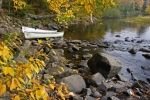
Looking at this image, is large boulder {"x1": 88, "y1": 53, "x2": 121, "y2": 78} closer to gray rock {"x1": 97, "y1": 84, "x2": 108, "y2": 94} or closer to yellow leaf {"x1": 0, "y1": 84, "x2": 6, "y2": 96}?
gray rock {"x1": 97, "y1": 84, "x2": 108, "y2": 94}

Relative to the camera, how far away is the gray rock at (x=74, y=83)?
428 inches

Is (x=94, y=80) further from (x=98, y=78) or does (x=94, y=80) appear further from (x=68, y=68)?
(x=68, y=68)

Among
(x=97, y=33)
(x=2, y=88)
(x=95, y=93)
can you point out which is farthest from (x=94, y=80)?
(x=97, y=33)

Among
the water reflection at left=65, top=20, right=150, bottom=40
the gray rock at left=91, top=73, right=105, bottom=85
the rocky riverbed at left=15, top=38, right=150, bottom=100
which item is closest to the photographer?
the rocky riverbed at left=15, top=38, right=150, bottom=100

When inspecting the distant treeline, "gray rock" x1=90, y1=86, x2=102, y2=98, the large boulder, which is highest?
the large boulder

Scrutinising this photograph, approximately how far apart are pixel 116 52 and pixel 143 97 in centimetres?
1055

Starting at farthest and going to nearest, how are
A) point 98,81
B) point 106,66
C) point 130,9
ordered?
point 130,9, point 106,66, point 98,81

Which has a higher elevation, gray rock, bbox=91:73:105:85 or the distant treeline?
gray rock, bbox=91:73:105:85

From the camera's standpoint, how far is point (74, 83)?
11.1 metres

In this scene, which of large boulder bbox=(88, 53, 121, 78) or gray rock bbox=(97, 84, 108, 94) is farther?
large boulder bbox=(88, 53, 121, 78)

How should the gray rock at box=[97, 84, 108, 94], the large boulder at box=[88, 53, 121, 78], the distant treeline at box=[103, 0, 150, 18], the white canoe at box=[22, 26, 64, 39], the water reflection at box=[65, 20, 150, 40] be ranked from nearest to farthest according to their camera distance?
1. the gray rock at box=[97, 84, 108, 94]
2. the large boulder at box=[88, 53, 121, 78]
3. the white canoe at box=[22, 26, 64, 39]
4. the water reflection at box=[65, 20, 150, 40]
5. the distant treeline at box=[103, 0, 150, 18]

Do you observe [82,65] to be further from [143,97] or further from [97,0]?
[97,0]

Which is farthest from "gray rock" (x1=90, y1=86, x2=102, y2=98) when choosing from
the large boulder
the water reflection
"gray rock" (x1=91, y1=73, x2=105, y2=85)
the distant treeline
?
the distant treeline

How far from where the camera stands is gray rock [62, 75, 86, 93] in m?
10.9
